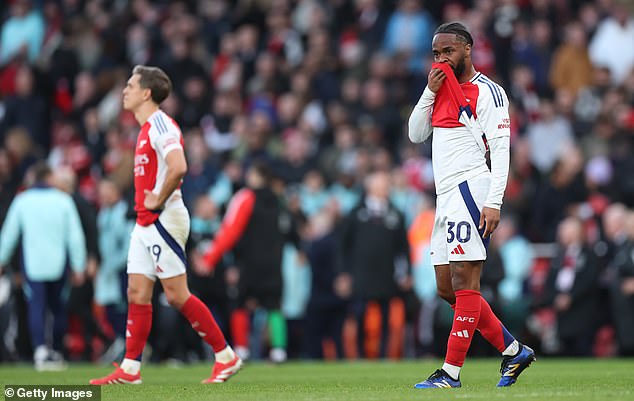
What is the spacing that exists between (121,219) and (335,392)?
914 centimetres

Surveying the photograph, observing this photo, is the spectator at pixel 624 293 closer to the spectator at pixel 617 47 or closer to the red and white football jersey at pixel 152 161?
the spectator at pixel 617 47

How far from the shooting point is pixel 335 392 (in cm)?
975

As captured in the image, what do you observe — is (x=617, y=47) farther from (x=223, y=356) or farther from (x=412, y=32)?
(x=223, y=356)

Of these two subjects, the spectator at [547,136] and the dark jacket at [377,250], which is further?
the spectator at [547,136]

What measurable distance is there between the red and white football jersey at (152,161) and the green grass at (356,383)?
55.1 inches

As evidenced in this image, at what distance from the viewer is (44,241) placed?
16.9 m

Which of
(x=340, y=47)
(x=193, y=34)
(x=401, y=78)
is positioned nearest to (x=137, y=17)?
(x=193, y=34)

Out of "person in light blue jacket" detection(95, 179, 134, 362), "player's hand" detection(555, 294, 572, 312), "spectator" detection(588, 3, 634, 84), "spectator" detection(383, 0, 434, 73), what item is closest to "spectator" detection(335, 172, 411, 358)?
"player's hand" detection(555, 294, 572, 312)

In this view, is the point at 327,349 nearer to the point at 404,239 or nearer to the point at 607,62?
the point at 404,239

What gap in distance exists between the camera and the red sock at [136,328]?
1099 cm

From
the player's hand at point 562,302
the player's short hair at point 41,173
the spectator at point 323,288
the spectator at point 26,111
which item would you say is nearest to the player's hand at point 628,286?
the player's hand at point 562,302

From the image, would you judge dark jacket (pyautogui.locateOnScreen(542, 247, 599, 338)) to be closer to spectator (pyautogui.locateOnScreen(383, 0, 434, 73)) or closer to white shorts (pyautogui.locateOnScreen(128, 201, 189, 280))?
spectator (pyautogui.locateOnScreen(383, 0, 434, 73))

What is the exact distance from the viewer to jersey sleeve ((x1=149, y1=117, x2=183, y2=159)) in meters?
10.8

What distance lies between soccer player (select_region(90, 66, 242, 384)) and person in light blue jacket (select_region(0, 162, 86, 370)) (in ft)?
19.6
